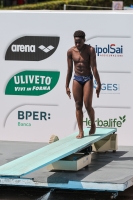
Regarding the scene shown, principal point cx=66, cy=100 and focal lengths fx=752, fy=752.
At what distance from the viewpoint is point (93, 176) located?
11062mm

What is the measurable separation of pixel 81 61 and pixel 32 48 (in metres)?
1.69

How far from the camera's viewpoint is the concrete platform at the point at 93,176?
10656 millimetres

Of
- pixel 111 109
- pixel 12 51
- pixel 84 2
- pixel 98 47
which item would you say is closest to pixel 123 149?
pixel 111 109

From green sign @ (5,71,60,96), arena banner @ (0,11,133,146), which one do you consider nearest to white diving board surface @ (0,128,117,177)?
arena banner @ (0,11,133,146)

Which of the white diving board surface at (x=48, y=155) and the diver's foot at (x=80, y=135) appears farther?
the diver's foot at (x=80, y=135)

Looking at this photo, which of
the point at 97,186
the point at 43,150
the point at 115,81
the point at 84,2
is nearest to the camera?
the point at 97,186

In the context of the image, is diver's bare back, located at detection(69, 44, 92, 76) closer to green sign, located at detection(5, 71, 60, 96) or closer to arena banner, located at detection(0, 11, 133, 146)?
arena banner, located at detection(0, 11, 133, 146)

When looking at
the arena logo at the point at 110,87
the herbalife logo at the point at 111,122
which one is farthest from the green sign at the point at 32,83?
the herbalife logo at the point at 111,122

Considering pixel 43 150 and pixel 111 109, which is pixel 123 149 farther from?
pixel 43 150

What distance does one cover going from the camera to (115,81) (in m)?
13.4

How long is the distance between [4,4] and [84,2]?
3863 millimetres

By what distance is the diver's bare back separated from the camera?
12273mm

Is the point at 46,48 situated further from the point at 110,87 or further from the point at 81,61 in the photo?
the point at 81,61

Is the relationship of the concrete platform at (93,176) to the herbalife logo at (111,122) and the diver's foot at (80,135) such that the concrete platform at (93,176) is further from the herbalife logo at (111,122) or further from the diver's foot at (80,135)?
the herbalife logo at (111,122)
